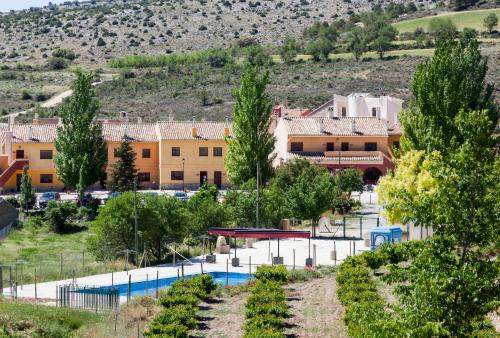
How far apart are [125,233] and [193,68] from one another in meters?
92.0

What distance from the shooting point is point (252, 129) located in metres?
64.2

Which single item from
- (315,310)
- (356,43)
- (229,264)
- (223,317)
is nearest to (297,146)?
(229,264)

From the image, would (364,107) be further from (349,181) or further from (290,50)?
(290,50)

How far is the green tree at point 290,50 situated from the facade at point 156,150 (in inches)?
2264

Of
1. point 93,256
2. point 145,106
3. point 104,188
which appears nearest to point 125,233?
point 93,256

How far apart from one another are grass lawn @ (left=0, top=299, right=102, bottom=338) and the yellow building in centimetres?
4353

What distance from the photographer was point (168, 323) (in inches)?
1184

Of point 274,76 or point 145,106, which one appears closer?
point 145,106

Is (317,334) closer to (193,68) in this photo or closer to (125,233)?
(125,233)

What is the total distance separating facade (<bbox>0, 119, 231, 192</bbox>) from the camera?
74875mm

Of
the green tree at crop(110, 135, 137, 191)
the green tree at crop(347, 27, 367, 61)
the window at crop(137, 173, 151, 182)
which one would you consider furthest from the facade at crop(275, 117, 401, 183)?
the green tree at crop(347, 27, 367, 61)

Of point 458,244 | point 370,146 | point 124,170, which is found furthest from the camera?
point 370,146

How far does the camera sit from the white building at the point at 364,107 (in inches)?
3430

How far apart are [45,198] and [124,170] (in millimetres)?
5408
